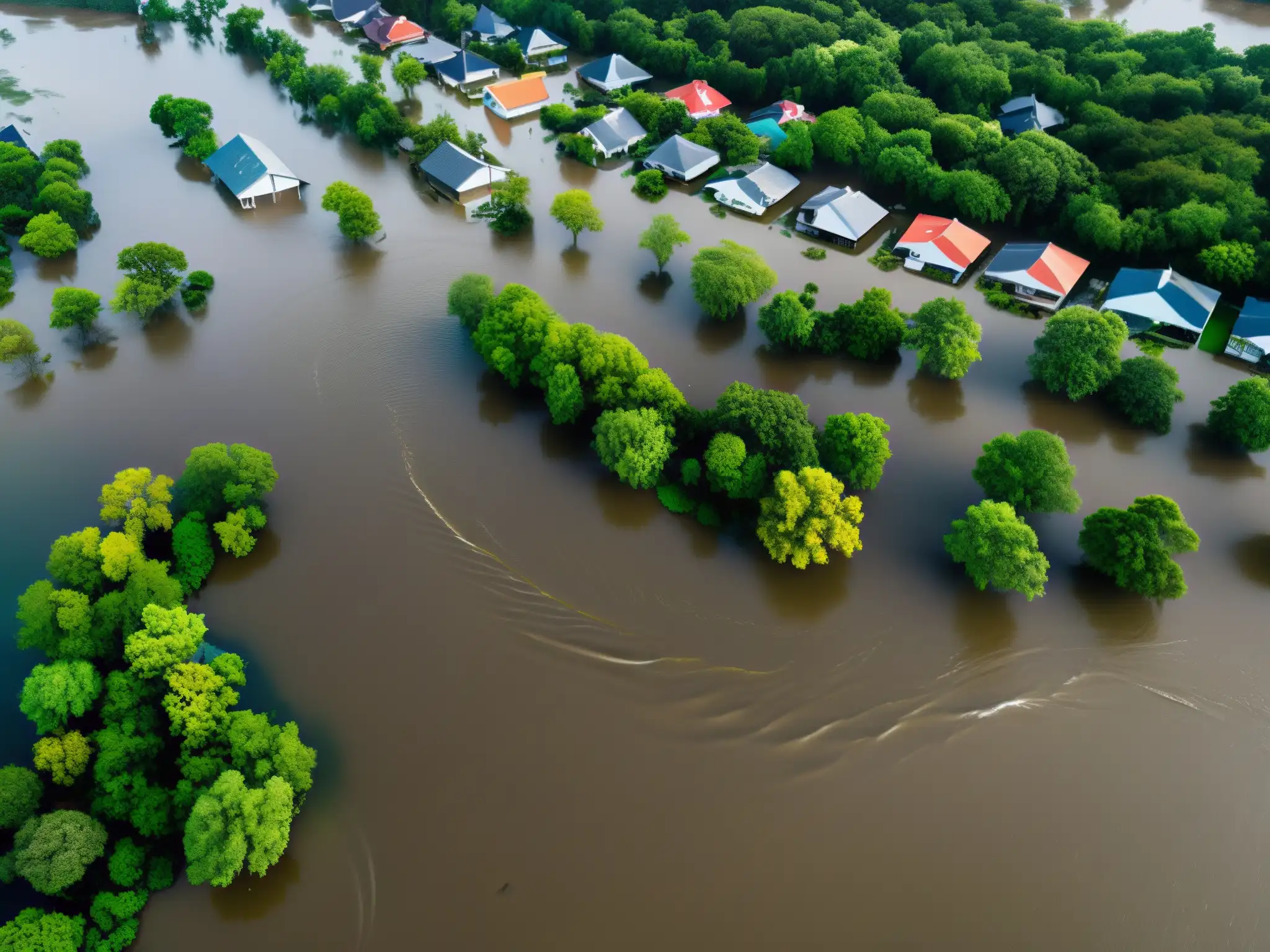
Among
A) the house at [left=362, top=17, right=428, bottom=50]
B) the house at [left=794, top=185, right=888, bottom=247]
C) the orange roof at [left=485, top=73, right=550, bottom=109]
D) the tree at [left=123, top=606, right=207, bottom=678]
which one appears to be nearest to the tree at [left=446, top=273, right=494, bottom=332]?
the tree at [left=123, top=606, right=207, bottom=678]

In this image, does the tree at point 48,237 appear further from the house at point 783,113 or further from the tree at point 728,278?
the house at point 783,113

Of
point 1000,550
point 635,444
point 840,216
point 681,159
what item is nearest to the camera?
point 1000,550

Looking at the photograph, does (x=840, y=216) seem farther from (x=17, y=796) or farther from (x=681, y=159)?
(x=17, y=796)

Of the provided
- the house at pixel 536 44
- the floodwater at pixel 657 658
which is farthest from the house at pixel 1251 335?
the house at pixel 536 44

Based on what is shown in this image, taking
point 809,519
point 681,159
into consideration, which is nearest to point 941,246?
point 681,159

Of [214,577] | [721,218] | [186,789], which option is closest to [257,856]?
[186,789]
